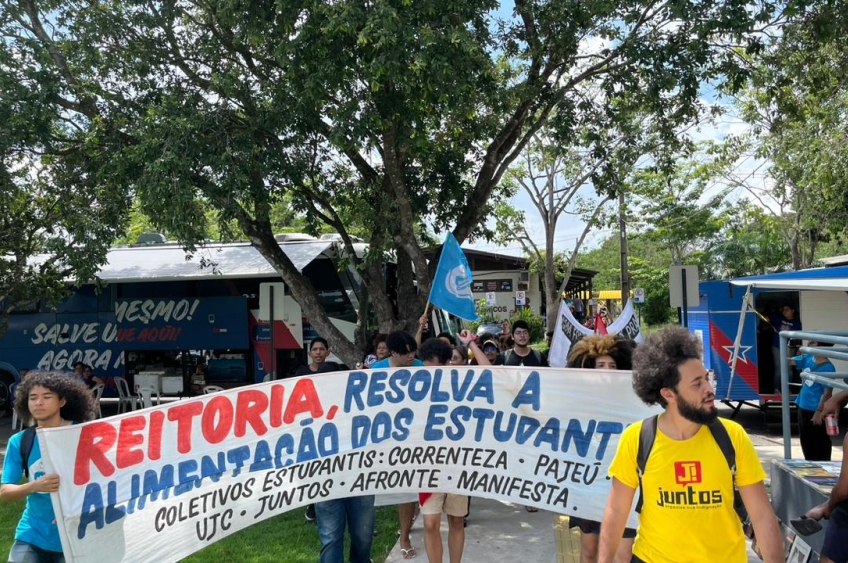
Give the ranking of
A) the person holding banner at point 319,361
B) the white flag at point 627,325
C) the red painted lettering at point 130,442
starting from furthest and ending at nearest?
the white flag at point 627,325 → the person holding banner at point 319,361 → the red painted lettering at point 130,442

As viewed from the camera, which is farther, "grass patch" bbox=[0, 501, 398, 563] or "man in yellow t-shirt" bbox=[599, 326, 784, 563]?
"grass patch" bbox=[0, 501, 398, 563]

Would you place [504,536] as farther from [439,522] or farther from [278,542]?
[278,542]

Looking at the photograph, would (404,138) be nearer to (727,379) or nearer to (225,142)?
(225,142)

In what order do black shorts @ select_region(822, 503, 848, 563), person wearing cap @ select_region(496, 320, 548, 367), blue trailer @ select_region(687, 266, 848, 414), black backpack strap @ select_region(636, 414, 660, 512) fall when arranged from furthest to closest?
blue trailer @ select_region(687, 266, 848, 414), person wearing cap @ select_region(496, 320, 548, 367), black shorts @ select_region(822, 503, 848, 563), black backpack strap @ select_region(636, 414, 660, 512)

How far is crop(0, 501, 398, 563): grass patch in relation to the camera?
247 inches

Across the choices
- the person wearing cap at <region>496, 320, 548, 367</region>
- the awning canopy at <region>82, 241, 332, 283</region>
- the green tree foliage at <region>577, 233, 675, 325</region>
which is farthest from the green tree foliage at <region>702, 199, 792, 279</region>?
the person wearing cap at <region>496, 320, 548, 367</region>

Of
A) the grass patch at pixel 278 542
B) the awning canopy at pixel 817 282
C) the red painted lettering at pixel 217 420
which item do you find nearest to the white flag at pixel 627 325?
the awning canopy at pixel 817 282

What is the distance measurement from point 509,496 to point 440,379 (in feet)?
3.07

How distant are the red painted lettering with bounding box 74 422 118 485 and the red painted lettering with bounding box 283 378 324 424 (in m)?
1.12

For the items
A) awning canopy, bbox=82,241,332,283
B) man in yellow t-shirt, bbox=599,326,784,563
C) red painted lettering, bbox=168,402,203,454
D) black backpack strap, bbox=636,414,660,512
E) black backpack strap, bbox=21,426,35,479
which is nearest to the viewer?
man in yellow t-shirt, bbox=599,326,784,563

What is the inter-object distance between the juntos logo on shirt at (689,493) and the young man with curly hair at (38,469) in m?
3.29

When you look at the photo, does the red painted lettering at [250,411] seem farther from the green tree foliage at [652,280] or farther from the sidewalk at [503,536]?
the green tree foliage at [652,280]

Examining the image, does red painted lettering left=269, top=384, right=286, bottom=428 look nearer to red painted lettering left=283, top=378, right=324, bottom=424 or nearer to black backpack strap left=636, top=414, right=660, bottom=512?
red painted lettering left=283, top=378, right=324, bottom=424

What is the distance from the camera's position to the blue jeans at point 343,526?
4.75m
